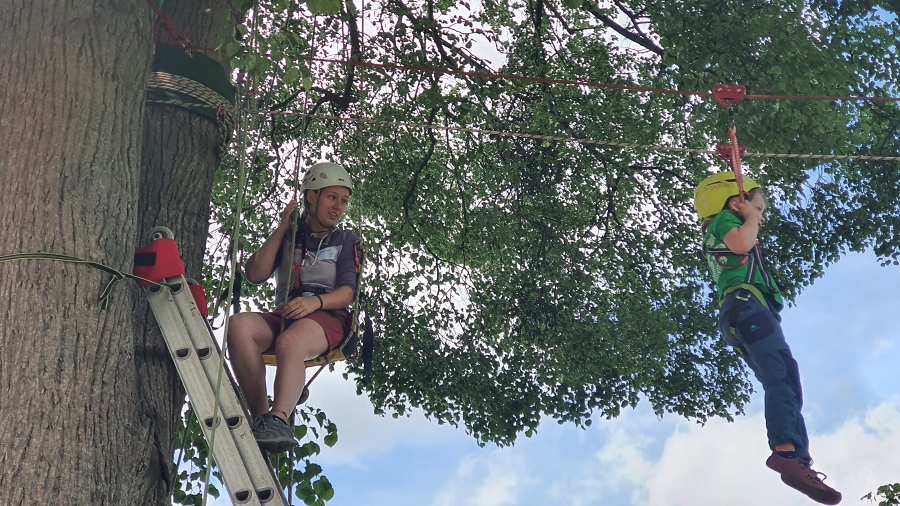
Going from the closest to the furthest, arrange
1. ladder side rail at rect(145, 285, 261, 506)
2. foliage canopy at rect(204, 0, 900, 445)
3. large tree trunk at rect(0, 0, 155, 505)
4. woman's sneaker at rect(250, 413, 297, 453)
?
large tree trunk at rect(0, 0, 155, 505) → ladder side rail at rect(145, 285, 261, 506) → woman's sneaker at rect(250, 413, 297, 453) → foliage canopy at rect(204, 0, 900, 445)

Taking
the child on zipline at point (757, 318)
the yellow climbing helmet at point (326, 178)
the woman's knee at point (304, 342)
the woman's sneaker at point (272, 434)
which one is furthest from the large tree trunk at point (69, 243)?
the child on zipline at point (757, 318)

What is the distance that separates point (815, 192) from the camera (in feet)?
28.2

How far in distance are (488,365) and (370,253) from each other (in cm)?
153

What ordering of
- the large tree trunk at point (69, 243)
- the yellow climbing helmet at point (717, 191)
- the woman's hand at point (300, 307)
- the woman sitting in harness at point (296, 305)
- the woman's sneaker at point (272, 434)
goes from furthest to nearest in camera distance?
1. the yellow climbing helmet at point (717, 191)
2. the woman's hand at point (300, 307)
3. the woman sitting in harness at point (296, 305)
4. the woman's sneaker at point (272, 434)
5. the large tree trunk at point (69, 243)

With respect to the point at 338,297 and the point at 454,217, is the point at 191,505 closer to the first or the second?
the point at 338,297

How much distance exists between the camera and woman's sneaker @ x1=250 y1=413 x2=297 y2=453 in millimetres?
3818

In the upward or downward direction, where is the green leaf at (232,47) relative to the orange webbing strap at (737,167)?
downward

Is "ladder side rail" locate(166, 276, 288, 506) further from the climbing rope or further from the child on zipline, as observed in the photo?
the child on zipline

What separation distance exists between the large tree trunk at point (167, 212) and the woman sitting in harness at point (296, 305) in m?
0.30

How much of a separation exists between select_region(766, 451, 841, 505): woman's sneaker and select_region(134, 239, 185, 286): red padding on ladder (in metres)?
2.79

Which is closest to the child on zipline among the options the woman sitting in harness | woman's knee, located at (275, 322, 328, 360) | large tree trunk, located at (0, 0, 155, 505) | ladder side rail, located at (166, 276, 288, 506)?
the woman sitting in harness

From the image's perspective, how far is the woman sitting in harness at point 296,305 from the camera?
4.04 m

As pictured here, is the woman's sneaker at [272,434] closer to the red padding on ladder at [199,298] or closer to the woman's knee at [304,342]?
the woman's knee at [304,342]

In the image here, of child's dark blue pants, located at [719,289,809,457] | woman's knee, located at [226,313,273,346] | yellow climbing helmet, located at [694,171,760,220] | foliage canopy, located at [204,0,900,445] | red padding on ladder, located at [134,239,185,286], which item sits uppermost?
foliage canopy, located at [204,0,900,445]
